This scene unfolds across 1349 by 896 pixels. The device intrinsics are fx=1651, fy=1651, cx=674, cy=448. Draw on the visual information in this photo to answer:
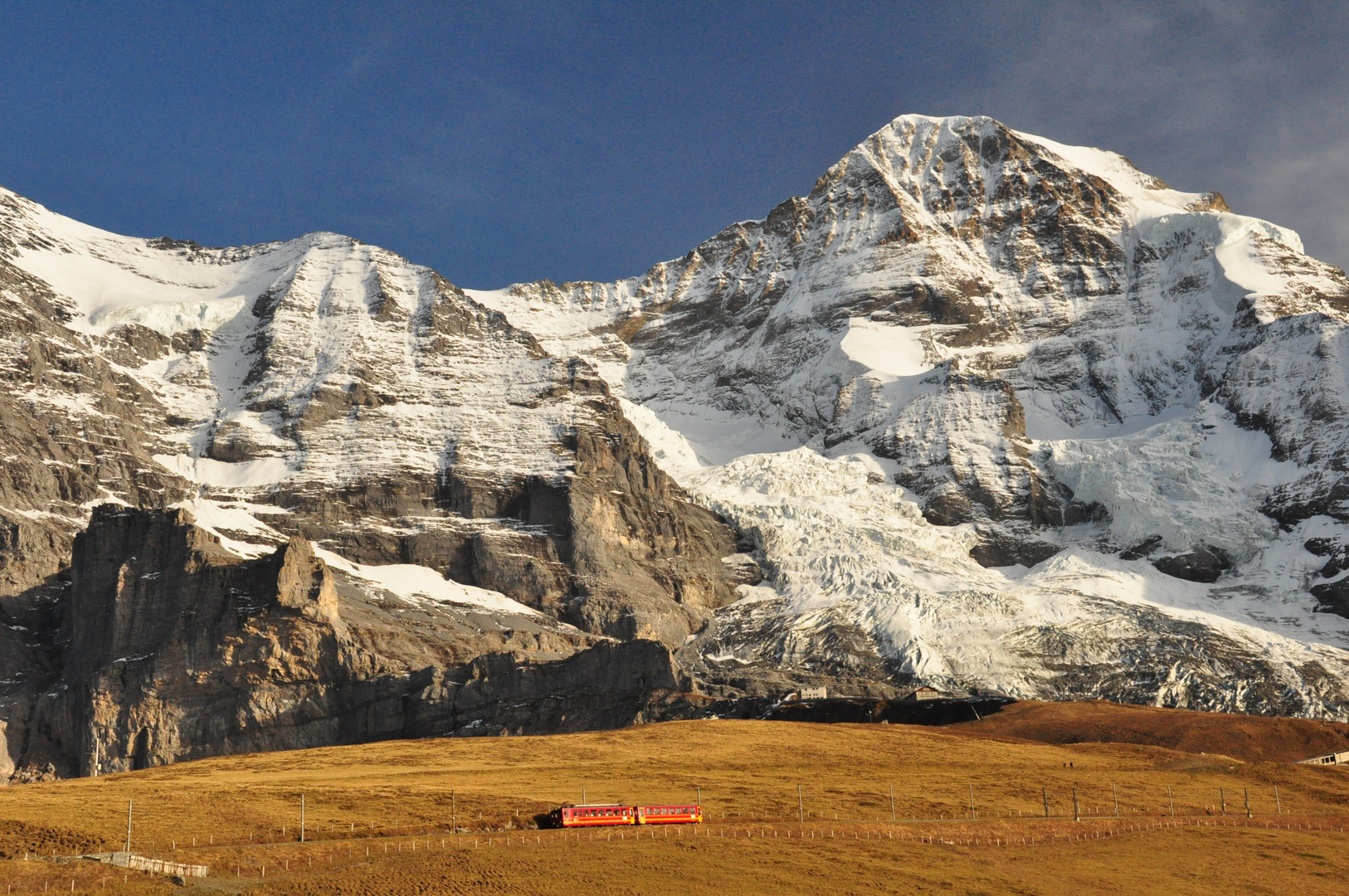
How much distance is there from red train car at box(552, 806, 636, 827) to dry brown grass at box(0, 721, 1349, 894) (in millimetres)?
2934

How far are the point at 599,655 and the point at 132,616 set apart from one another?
55.1 meters

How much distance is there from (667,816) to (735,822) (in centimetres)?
478

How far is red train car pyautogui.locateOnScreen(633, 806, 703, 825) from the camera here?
105 metres

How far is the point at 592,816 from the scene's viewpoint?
104 meters

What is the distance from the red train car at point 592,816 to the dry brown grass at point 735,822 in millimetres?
2934

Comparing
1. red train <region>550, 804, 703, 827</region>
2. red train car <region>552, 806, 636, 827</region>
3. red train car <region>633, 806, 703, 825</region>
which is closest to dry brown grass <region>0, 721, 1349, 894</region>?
red train car <region>633, 806, 703, 825</region>

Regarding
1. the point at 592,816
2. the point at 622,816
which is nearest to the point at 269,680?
the point at 592,816

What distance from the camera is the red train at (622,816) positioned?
4053 inches

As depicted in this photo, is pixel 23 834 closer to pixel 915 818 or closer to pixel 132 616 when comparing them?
pixel 915 818

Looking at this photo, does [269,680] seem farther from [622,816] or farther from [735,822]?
[735,822]

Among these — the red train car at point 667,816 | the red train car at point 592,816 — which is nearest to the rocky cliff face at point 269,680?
the red train car at point 667,816

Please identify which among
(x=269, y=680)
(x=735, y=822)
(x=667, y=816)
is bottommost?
(x=735, y=822)

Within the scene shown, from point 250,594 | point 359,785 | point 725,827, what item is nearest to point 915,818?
point 725,827

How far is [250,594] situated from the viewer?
19138cm
